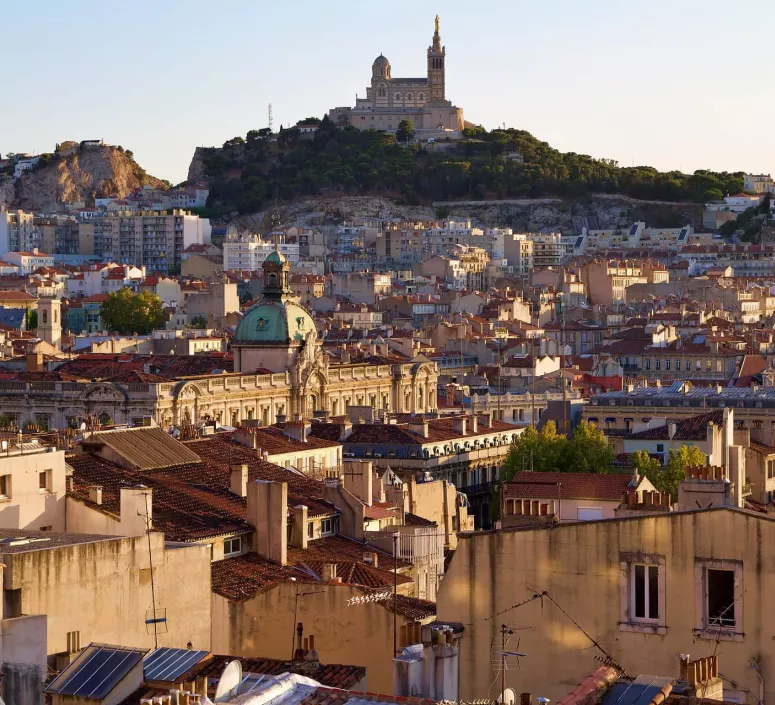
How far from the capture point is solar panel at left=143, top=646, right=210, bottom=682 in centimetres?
1864

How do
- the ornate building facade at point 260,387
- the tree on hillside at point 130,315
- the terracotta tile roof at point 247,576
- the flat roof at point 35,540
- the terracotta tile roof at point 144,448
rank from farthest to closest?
1. the tree on hillside at point 130,315
2. the ornate building facade at point 260,387
3. the terracotta tile roof at point 144,448
4. the terracotta tile roof at point 247,576
5. the flat roof at point 35,540

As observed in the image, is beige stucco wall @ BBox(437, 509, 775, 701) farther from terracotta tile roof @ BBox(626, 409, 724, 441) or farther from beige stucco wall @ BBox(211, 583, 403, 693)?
terracotta tile roof @ BBox(626, 409, 724, 441)

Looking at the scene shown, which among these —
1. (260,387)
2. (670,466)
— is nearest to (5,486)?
(670,466)

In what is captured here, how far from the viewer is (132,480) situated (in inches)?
1271

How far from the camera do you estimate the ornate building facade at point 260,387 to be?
79.1m

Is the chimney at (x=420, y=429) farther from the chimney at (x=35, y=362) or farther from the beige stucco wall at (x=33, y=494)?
the beige stucco wall at (x=33, y=494)

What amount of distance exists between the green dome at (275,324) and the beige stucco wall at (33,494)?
62.4 metres

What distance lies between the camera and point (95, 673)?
1803 centimetres

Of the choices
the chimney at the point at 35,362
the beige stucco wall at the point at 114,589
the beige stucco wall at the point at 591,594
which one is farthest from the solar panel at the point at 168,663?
the chimney at the point at 35,362

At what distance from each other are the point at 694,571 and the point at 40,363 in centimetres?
7354

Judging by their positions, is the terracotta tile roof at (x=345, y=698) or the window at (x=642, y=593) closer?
the terracotta tile roof at (x=345, y=698)

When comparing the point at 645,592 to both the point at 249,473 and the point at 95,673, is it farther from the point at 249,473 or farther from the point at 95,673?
the point at 249,473

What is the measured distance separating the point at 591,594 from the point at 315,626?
19.8 feet

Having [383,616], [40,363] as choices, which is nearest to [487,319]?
[40,363]
